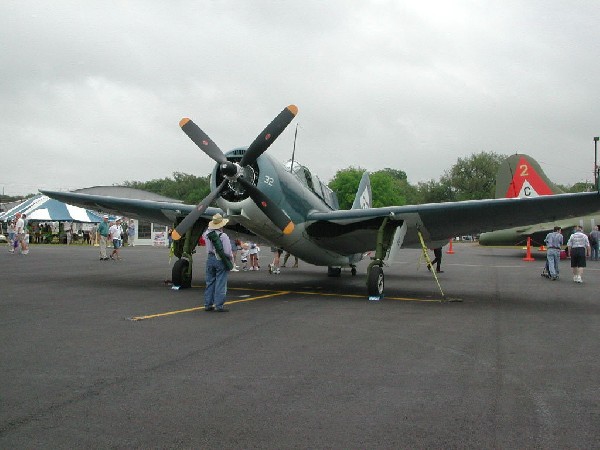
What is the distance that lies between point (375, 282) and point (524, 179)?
2468 cm

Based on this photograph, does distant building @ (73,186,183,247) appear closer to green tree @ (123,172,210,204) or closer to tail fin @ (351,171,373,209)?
tail fin @ (351,171,373,209)

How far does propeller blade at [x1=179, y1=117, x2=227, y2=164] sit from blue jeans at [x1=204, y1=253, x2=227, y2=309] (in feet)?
8.27

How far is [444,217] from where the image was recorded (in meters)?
13.3

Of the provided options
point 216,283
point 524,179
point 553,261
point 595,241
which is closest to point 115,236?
point 216,283

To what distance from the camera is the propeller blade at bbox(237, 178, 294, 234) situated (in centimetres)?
1164

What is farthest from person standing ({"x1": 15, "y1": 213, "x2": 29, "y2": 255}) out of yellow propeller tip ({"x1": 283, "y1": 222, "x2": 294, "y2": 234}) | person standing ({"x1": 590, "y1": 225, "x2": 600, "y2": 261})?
person standing ({"x1": 590, "y1": 225, "x2": 600, "y2": 261})

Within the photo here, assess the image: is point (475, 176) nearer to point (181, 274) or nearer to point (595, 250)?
point (595, 250)

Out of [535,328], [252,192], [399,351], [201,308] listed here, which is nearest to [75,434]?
[399,351]

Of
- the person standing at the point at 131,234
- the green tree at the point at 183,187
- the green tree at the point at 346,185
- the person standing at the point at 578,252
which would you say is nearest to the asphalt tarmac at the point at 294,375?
the person standing at the point at 578,252

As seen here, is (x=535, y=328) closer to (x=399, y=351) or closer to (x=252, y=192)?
(x=399, y=351)

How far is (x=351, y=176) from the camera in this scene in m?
111

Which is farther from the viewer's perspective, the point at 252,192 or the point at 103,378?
the point at 252,192

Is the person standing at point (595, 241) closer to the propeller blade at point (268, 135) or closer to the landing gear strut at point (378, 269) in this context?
the landing gear strut at point (378, 269)

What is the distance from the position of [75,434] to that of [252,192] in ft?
27.0
